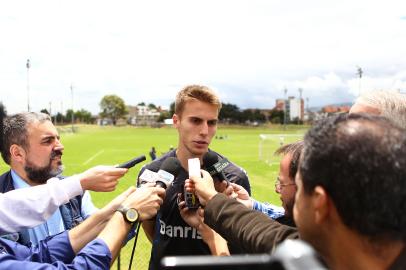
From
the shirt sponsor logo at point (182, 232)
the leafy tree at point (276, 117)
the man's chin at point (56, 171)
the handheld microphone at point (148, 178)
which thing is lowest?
the shirt sponsor logo at point (182, 232)

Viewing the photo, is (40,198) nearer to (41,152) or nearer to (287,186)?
(41,152)

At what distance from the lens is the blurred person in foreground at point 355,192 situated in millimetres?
1267

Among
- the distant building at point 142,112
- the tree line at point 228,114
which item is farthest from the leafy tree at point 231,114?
the distant building at point 142,112

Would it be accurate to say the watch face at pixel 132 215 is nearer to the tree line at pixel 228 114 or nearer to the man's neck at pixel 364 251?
the man's neck at pixel 364 251

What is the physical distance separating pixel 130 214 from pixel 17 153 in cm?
174

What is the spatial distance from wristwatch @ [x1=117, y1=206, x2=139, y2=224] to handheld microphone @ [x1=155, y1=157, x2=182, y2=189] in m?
0.33

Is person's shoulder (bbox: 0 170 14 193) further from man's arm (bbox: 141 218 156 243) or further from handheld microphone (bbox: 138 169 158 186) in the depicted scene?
handheld microphone (bbox: 138 169 158 186)

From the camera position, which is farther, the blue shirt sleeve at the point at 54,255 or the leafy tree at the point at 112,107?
the leafy tree at the point at 112,107

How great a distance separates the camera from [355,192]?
127cm

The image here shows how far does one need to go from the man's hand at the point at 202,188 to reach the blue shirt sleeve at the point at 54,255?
639 mm

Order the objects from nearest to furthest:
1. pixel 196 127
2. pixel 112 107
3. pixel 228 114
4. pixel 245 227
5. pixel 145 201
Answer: pixel 245 227
pixel 145 201
pixel 196 127
pixel 228 114
pixel 112 107

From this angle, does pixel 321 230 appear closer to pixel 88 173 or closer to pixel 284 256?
pixel 284 256

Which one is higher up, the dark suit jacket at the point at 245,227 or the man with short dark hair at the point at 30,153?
the man with short dark hair at the point at 30,153

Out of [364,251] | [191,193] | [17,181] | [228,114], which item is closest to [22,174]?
[17,181]
